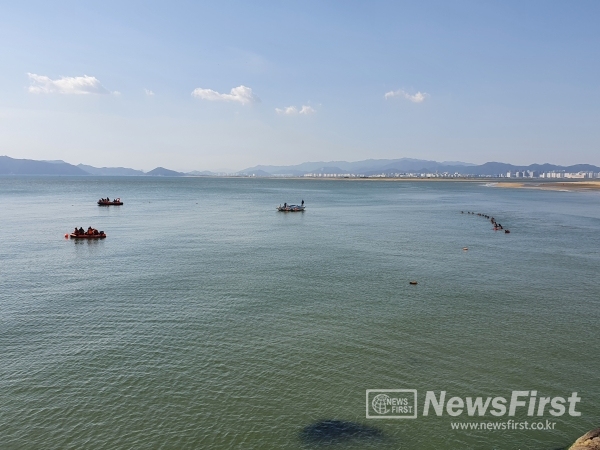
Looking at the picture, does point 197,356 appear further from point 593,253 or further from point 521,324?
point 593,253

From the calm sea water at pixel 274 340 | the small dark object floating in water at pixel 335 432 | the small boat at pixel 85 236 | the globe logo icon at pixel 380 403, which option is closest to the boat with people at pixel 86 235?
the small boat at pixel 85 236

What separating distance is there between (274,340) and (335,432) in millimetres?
10239

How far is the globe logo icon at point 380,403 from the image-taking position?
21.9m

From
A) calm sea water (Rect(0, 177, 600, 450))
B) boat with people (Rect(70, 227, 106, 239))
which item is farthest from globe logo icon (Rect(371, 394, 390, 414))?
boat with people (Rect(70, 227, 106, 239))

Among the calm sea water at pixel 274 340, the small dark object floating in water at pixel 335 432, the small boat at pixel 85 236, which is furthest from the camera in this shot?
the small boat at pixel 85 236

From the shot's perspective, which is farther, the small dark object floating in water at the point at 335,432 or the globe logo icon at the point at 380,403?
the globe logo icon at the point at 380,403

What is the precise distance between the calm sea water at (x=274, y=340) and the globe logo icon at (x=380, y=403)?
0.74 m

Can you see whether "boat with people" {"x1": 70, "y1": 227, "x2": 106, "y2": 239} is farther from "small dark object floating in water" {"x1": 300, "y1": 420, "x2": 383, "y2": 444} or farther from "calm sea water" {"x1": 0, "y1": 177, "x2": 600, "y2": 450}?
"small dark object floating in water" {"x1": 300, "y1": 420, "x2": 383, "y2": 444}

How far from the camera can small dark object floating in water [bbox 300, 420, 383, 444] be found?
19.6 m

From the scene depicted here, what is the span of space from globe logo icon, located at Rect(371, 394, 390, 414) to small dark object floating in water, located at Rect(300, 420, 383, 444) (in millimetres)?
1469

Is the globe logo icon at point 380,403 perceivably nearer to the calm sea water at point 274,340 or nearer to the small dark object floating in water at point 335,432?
the calm sea water at point 274,340

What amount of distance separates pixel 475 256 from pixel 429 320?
90.6ft

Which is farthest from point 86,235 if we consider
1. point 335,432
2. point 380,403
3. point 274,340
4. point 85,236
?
point 335,432

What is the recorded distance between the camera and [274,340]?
29.5 metres
